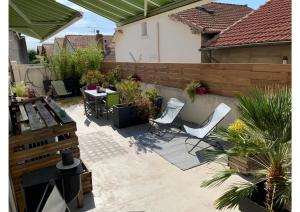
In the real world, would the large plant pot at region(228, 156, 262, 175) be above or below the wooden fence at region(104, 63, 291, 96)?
below

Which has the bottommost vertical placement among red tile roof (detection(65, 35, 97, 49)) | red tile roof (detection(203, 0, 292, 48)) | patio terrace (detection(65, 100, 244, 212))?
patio terrace (detection(65, 100, 244, 212))

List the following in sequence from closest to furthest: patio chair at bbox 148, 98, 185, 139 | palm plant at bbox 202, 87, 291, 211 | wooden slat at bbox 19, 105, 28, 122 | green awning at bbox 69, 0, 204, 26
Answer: palm plant at bbox 202, 87, 291, 211 < green awning at bbox 69, 0, 204, 26 < wooden slat at bbox 19, 105, 28, 122 < patio chair at bbox 148, 98, 185, 139

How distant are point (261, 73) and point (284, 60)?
147 inches

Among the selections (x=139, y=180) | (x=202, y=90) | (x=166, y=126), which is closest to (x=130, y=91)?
(x=166, y=126)

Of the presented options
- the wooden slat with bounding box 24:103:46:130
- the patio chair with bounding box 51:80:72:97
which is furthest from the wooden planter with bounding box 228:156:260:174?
the patio chair with bounding box 51:80:72:97

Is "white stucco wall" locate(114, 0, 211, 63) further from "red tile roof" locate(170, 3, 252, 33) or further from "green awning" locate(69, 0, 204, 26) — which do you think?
"green awning" locate(69, 0, 204, 26)

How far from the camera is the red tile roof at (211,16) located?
15.8 meters

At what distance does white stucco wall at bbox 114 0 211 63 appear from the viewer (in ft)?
53.9

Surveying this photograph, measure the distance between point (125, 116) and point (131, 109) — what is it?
1.25ft

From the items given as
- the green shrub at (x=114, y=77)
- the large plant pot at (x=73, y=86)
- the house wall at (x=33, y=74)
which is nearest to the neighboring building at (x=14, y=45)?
the house wall at (x=33, y=74)

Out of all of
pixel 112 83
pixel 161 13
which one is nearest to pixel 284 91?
pixel 161 13

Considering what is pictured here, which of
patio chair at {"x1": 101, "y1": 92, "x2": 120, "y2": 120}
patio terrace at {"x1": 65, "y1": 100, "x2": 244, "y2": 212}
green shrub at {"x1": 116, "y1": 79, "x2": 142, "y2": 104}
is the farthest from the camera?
patio chair at {"x1": 101, "y1": 92, "x2": 120, "y2": 120}

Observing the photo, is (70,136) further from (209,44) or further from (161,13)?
(209,44)

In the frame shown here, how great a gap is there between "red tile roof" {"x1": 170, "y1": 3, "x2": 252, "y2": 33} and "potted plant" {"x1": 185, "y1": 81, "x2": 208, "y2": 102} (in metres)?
6.50
